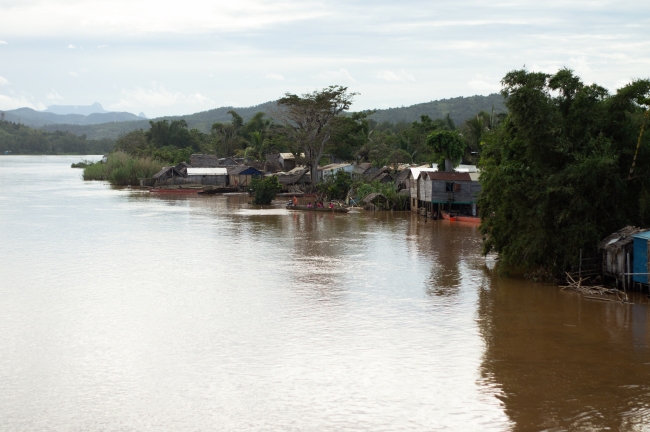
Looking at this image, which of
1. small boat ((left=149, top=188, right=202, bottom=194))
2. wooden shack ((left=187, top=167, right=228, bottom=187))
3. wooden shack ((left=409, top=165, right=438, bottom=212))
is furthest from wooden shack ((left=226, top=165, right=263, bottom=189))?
wooden shack ((left=409, top=165, right=438, bottom=212))

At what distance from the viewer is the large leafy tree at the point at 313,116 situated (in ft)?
194

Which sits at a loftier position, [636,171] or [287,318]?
[636,171]

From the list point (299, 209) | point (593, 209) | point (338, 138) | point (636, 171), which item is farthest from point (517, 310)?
point (338, 138)

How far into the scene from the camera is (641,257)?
18359 mm

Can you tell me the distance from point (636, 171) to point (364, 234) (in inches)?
613

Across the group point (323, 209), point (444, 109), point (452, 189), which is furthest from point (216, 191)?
point (444, 109)

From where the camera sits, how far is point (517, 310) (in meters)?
18.6

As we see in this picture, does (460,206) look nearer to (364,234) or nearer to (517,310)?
(364,234)

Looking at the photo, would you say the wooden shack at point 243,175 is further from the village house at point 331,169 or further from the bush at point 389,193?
the bush at point 389,193

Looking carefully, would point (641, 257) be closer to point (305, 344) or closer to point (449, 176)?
point (305, 344)

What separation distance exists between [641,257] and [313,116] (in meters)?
43.4

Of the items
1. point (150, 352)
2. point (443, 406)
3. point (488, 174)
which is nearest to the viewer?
point (443, 406)

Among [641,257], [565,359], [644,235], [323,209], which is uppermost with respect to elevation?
[323,209]

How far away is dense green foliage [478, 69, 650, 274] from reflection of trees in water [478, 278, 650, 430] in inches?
68.5
